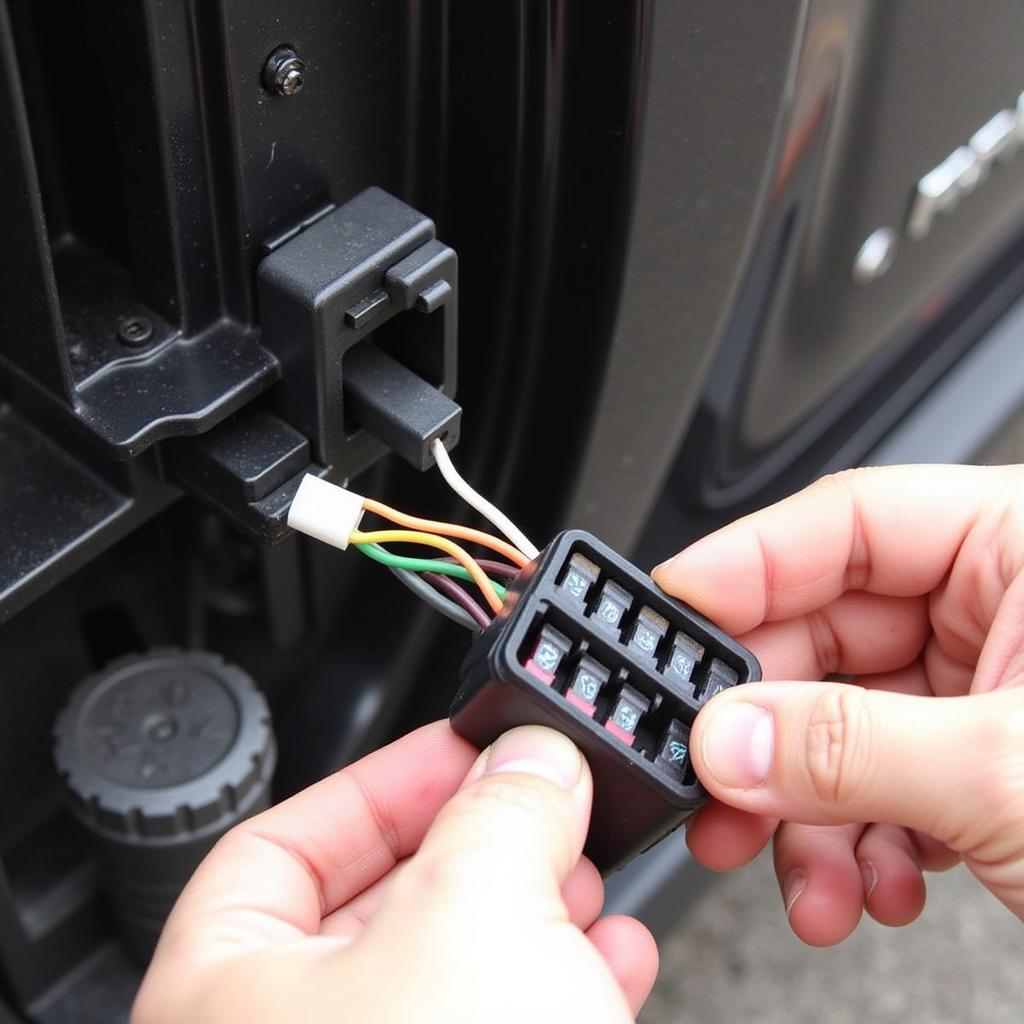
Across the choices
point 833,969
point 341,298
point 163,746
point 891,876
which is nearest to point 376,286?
point 341,298

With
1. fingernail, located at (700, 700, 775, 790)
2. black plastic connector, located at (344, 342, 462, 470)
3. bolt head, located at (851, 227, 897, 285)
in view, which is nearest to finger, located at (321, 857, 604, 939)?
fingernail, located at (700, 700, 775, 790)

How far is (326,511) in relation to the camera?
0.64 m

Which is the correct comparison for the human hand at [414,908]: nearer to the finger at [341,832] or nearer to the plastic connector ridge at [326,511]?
the finger at [341,832]

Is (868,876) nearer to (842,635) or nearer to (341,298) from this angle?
(842,635)

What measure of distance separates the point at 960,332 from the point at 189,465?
33.8 inches

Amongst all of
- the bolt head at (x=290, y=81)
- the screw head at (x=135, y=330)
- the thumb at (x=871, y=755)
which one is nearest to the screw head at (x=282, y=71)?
the bolt head at (x=290, y=81)

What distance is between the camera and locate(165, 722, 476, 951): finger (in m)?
0.62

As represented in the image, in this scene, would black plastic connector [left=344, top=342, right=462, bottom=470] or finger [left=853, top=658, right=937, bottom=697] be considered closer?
black plastic connector [left=344, top=342, right=462, bottom=470]

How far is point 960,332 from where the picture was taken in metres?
1.28

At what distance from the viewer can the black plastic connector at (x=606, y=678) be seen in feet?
1.97

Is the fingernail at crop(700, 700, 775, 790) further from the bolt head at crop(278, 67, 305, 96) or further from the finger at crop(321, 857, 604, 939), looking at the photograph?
the bolt head at crop(278, 67, 305, 96)

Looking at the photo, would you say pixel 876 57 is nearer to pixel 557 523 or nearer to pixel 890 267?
pixel 890 267

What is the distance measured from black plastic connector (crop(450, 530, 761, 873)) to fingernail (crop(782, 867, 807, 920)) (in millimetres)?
144

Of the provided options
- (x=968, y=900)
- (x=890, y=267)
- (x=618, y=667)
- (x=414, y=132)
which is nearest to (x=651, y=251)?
(x=414, y=132)
